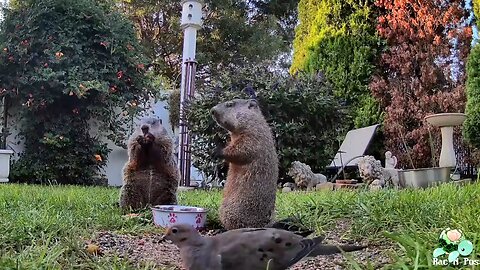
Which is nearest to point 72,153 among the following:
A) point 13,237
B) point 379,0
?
point 379,0

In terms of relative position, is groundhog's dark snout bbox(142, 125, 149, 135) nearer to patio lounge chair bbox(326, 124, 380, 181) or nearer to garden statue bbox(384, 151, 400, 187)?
garden statue bbox(384, 151, 400, 187)

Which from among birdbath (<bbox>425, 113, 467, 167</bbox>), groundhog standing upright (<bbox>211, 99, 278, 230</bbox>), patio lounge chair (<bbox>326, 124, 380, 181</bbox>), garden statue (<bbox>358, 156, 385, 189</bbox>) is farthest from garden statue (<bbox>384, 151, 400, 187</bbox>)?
groundhog standing upright (<bbox>211, 99, 278, 230</bbox>)

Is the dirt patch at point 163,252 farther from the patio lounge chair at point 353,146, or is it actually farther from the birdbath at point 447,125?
the patio lounge chair at point 353,146

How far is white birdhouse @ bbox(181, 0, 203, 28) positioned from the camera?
761 cm

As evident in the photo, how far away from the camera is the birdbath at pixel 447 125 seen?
5.38 m

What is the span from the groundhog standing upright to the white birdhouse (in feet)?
18.0

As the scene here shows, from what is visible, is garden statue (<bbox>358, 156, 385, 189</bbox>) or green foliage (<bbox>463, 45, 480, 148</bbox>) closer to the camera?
garden statue (<bbox>358, 156, 385, 189</bbox>)

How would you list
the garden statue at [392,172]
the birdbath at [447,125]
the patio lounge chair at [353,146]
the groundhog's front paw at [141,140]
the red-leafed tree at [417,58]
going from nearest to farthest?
the groundhog's front paw at [141,140] < the birdbath at [447,125] < the garden statue at [392,172] < the patio lounge chair at [353,146] < the red-leafed tree at [417,58]

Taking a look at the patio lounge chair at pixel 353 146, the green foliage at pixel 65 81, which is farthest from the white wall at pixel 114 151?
the patio lounge chair at pixel 353 146

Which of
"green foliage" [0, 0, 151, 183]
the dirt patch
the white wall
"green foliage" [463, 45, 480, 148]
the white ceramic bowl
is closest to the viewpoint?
the dirt patch

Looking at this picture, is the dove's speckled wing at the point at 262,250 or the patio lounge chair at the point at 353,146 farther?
the patio lounge chair at the point at 353,146

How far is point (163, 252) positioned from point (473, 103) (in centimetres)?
525

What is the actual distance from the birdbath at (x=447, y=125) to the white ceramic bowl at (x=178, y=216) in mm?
3644

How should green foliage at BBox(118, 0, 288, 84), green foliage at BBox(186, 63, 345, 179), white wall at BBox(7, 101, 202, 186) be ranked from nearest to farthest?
1. green foliage at BBox(186, 63, 345, 179)
2. white wall at BBox(7, 101, 202, 186)
3. green foliage at BBox(118, 0, 288, 84)
